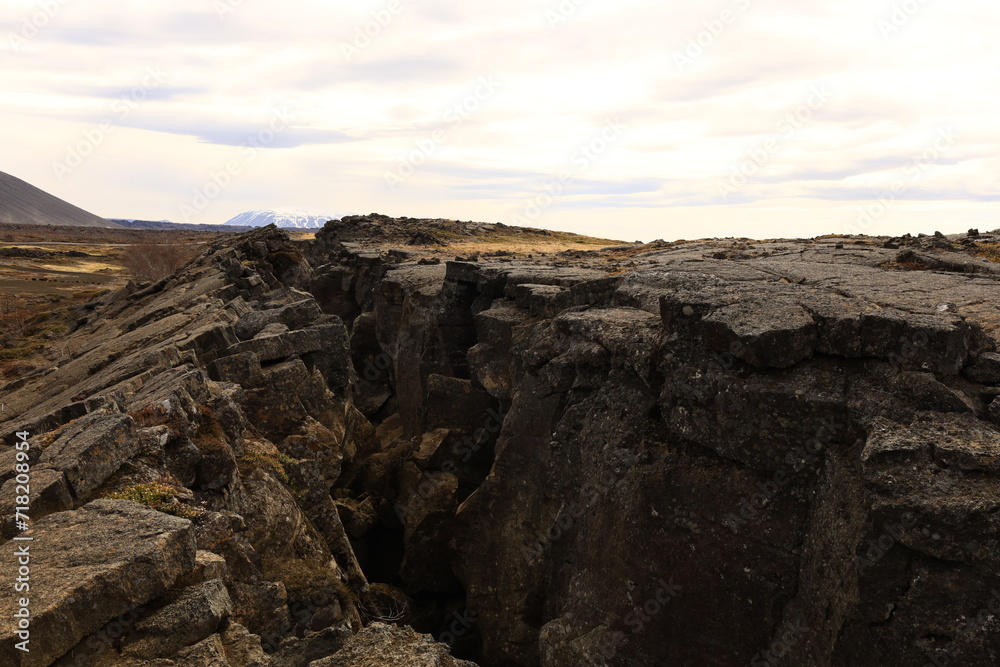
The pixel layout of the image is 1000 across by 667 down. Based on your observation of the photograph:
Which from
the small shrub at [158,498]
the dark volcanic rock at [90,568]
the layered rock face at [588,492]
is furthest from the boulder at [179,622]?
the small shrub at [158,498]

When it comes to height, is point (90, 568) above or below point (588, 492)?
above

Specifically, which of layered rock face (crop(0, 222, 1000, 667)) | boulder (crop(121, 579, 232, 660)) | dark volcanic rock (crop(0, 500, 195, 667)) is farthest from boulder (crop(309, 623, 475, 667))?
dark volcanic rock (crop(0, 500, 195, 667))

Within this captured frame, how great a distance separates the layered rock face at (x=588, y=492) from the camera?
8008 mm

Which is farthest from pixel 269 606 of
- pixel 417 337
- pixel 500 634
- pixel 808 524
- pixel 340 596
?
Result: pixel 417 337

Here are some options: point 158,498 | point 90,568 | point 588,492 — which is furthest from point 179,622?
point 588,492

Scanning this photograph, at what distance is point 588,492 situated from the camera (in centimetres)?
1311

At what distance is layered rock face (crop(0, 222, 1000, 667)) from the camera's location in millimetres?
8008

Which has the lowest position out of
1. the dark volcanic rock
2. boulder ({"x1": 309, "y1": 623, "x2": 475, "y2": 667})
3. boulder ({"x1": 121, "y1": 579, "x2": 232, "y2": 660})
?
boulder ({"x1": 309, "y1": 623, "x2": 475, "y2": 667})

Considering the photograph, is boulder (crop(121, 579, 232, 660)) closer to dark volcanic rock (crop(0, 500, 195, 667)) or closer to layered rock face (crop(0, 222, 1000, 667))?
layered rock face (crop(0, 222, 1000, 667))

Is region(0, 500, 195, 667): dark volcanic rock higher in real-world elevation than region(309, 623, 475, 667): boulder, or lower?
higher

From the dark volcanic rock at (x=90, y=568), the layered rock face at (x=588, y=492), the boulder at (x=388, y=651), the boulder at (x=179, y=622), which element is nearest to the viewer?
the dark volcanic rock at (x=90, y=568)

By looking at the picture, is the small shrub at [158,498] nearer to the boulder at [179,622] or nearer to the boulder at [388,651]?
the boulder at [179,622]

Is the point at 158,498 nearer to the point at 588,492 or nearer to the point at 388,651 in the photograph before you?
the point at 388,651

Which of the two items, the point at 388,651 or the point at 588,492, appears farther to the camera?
the point at 588,492
